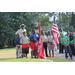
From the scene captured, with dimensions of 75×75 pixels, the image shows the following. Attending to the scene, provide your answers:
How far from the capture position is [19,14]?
822 inches

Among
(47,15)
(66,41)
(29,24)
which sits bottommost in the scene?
(66,41)

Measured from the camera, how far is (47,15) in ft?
113

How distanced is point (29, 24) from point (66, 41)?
51.2ft

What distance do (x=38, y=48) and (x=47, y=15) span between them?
28.4m

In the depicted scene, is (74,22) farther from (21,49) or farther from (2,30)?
(21,49)

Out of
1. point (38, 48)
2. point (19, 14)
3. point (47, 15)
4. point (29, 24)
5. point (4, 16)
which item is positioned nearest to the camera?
point (38, 48)

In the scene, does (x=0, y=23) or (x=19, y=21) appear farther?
(x=19, y=21)

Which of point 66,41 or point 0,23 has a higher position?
point 0,23

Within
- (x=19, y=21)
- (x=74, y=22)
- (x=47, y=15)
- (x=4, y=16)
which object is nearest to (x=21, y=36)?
(x=4, y=16)

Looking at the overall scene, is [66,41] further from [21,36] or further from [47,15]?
[47,15]

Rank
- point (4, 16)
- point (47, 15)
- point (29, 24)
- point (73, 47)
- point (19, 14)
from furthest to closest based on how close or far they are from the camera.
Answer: point (47, 15), point (29, 24), point (19, 14), point (4, 16), point (73, 47)

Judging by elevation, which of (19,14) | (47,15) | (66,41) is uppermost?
(47,15)

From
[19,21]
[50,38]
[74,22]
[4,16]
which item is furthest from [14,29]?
[50,38]

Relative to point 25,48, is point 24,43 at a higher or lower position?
higher
